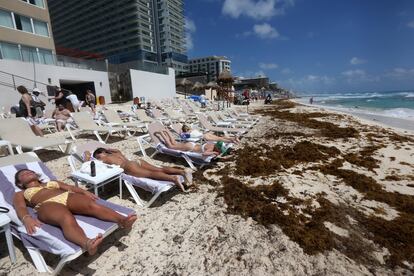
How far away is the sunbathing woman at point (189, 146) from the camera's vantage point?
175 inches

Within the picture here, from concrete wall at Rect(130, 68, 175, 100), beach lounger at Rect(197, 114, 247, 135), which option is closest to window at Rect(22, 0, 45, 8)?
concrete wall at Rect(130, 68, 175, 100)

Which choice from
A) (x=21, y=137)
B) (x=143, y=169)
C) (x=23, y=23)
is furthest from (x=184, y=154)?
(x=23, y=23)

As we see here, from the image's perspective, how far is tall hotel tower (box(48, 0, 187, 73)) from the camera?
6031cm

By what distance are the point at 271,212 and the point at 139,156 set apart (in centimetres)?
345

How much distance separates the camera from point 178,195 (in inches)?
135

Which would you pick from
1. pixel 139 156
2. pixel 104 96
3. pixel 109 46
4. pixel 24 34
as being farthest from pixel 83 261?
pixel 109 46

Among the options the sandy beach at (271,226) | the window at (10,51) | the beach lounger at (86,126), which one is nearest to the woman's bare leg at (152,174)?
the sandy beach at (271,226)

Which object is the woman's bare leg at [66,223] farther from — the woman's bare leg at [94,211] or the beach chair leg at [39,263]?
the beach chair leg at [39,263]

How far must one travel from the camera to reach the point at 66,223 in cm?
195

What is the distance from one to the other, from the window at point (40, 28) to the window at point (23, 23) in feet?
1.38

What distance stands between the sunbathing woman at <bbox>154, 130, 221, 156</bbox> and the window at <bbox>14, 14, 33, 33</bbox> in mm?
17919

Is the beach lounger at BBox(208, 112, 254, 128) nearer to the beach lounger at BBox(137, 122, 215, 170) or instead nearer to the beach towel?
the beach lounger at BBox(137, 122, 215, 170)

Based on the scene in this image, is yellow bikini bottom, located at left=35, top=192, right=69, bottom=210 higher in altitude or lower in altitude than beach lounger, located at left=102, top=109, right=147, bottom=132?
lower

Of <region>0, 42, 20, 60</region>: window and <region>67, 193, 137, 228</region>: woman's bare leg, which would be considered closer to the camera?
<region>67, 193, 137, 228</region>: woman's bare leg
